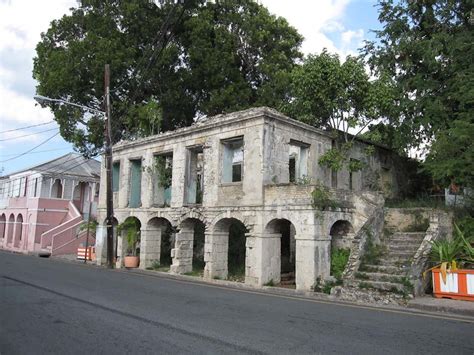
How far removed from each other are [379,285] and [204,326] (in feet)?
20.5

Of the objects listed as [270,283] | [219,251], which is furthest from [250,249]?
[219,251]

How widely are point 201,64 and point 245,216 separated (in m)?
12.3

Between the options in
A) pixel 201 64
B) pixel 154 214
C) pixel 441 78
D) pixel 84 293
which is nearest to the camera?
pixel 84 293

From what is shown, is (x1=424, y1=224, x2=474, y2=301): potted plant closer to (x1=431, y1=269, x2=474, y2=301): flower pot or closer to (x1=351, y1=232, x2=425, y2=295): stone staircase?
(x1=431, y1=269, x2=474, y2=301): flower pot

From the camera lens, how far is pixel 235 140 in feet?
58.5

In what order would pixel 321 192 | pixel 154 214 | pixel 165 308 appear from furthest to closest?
1. pixel 154 214
2. pixel 321 192
3. pixel 165 308

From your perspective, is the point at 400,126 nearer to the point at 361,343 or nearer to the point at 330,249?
the point at 330,249

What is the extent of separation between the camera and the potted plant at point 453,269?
36.3 feet

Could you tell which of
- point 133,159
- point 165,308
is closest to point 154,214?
point 133,159

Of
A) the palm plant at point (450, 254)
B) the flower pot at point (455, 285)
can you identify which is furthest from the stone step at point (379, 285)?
the palm plant at point (450, 254)

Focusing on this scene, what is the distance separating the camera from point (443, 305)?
10328 millimetres

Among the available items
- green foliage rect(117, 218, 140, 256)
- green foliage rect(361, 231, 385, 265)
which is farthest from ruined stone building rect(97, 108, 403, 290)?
green foliage rect(361, 231, 385, 265)

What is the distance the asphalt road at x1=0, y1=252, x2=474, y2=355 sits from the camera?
632 cm

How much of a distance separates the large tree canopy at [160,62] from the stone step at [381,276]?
14.4 meters
